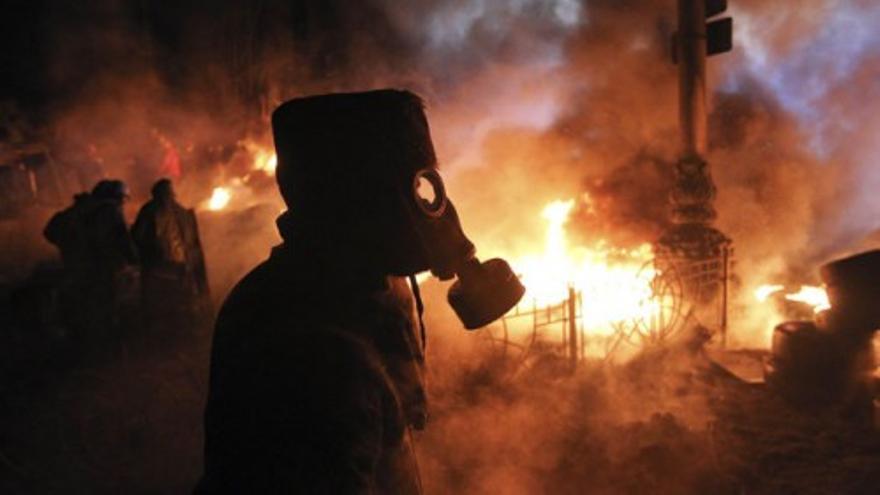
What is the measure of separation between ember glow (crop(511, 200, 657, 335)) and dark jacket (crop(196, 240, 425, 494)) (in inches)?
245

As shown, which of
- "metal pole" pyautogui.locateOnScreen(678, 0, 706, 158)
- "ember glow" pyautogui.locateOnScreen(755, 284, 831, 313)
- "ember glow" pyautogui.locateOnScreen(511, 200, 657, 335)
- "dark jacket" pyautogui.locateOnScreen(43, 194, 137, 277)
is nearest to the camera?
"metal pole" pyautogui.locateOnScreen(678, 0, 706, 158)

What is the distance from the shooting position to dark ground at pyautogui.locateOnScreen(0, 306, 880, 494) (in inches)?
208

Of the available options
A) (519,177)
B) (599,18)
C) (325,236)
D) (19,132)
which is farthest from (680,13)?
(19,132)

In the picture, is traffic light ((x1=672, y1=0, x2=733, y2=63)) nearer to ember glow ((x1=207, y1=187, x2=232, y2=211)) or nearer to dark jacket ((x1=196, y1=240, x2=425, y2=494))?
dark jacket ((x1=196, y1=240, x2=425, y2=494))

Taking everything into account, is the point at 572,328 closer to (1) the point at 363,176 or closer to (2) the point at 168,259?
(2) the point at 168,259

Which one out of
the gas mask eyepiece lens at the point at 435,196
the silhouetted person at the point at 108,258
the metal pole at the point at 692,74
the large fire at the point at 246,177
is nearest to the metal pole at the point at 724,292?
the metal pole at the point at 692,74

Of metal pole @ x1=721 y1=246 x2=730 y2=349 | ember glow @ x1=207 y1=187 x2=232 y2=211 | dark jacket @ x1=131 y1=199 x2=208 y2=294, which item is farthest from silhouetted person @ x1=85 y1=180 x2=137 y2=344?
metal pole @ x1=721 y1=246 x2=730 y2=349

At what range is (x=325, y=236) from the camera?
5.90 feet

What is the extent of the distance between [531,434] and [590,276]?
4.94m

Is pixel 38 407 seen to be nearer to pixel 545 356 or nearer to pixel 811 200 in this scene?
pixel 545 356

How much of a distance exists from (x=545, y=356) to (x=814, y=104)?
11.8 meters

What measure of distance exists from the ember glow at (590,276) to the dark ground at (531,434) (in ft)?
3.62

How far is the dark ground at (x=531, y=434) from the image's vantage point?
17.4 feet

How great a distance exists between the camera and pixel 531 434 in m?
6.05
